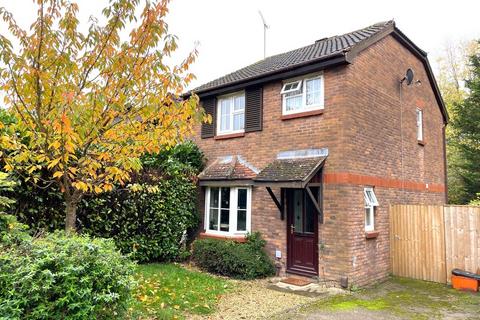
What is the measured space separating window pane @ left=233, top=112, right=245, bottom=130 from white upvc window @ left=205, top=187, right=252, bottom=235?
2.03 metres

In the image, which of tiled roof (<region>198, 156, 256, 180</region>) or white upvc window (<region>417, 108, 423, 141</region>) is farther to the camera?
white upvc window (<region>417, 108, 423, 141</region>)

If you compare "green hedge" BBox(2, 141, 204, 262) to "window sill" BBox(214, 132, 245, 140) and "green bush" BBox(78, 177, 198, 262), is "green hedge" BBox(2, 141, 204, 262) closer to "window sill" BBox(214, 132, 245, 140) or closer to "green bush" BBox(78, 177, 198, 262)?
"green bush" BBox(78, 177, 198, 262)

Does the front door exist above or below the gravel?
above

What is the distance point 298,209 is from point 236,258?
214cm

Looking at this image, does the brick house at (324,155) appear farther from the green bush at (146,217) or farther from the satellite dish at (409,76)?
the green bush at (146,217)

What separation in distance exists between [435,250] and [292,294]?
14.1 feet

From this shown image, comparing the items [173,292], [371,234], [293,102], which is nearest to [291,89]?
[293,102]

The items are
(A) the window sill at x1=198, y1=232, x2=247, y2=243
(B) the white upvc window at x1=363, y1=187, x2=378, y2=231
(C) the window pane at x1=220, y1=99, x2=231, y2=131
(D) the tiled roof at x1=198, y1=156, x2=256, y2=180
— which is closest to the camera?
(B) the white upvc window at x1=363, y1=187, x2=378, y2=231

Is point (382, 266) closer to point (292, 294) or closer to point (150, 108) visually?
point (292, 294)

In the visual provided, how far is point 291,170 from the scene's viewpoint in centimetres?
917

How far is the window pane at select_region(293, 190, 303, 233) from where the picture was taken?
970cm

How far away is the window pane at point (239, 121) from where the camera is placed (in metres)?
11.6

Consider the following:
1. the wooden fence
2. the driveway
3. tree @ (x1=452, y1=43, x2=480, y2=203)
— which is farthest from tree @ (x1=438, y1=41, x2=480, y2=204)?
the driveway

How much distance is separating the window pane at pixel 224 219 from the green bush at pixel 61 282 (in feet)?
22.2
